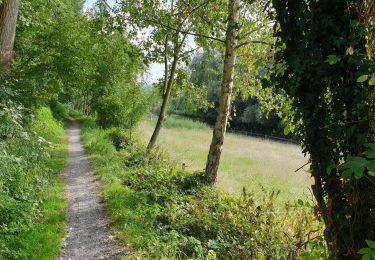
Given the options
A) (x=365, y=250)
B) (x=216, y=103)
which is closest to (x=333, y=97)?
(x=365, y=250)

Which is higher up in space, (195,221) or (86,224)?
(195,221)

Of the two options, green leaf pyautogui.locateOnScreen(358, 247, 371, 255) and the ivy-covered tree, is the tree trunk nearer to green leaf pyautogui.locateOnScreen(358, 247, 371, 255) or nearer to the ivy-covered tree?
the ivy-covered tree

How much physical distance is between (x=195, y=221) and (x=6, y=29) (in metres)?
7.08

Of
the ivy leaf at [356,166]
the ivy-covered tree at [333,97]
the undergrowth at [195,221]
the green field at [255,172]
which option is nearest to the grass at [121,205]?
the undergrowth at [195,221]

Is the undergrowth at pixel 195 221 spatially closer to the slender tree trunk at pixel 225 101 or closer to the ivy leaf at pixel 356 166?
the slender tree trunk at pixel 225 101

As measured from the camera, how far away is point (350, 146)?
2771 millimetres

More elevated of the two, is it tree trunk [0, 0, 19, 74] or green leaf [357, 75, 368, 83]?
tree trunk [0, 0, 19, 74]

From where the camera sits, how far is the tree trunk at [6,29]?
29.9ft

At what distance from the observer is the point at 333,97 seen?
9.37 feet

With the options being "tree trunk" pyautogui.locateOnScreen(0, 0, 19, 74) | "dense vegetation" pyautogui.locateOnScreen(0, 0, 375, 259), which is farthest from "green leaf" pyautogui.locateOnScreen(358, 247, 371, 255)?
"tree trunk" pyautogui.locateOnScreen(0, 0, 19, 74)

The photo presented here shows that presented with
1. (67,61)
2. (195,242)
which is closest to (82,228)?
(195,242)

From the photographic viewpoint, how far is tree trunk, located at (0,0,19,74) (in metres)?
9.11

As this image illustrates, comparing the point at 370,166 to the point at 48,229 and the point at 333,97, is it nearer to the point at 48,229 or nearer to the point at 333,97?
the point at 333,97

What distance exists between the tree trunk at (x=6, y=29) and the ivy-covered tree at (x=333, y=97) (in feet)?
27.5
